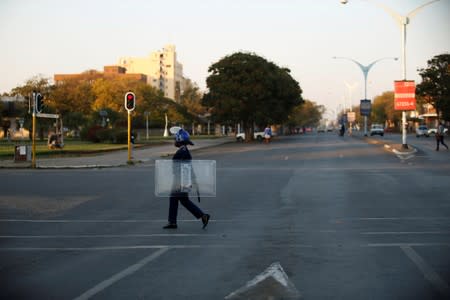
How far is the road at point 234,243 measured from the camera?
7098 millimetres

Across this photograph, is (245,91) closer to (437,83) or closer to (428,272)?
(437,83)

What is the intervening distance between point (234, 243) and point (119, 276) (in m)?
2.76

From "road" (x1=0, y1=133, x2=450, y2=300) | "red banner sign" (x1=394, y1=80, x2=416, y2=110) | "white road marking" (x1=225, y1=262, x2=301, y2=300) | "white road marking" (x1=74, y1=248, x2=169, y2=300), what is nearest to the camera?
"white road marking" (x1=225, y1=262, x2=301, y2=300)

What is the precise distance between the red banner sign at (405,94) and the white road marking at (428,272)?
111ft

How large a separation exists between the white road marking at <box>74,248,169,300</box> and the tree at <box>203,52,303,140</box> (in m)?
59.3

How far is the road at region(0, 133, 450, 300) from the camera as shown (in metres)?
7.10

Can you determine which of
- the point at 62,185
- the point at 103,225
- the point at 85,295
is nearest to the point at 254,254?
the point at 85,295

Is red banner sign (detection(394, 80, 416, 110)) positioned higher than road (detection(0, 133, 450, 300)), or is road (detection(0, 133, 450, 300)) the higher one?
red banner sign (detection(394, 80, 416, 110))

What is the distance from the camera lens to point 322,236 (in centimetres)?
1062

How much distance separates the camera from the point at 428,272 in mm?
7742

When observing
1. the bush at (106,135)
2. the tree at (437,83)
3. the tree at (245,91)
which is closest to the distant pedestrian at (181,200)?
the bush at (106,135)

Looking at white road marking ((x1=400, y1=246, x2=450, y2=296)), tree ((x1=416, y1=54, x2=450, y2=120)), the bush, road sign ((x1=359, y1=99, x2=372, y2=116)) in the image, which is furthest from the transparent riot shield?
tree ((x1=416, y1=54, x2=450, y2=120))

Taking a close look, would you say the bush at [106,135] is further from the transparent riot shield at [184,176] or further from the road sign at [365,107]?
the transparent riot shield at [184,176]

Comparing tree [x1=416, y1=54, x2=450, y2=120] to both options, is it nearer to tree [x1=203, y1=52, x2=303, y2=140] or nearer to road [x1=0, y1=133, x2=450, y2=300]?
tree [x1=203, y1=52, x2=303, y2=140]
